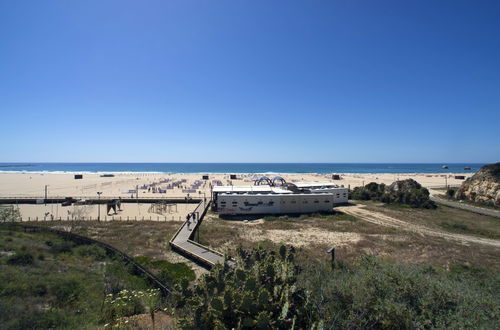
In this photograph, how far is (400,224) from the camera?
25.8 meters

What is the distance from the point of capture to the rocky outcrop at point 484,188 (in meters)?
34.0

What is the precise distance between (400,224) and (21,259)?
31673 mm

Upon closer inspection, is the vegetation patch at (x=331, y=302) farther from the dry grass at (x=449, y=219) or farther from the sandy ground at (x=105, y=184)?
the sandy ground at (x=105, y=184)

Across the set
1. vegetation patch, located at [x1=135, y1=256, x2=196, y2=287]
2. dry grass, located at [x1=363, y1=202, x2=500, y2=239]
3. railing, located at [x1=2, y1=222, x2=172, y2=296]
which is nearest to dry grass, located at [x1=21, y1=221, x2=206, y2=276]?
vegetation patch, located at [x1=135, y1=256, x2=196, y2=287]

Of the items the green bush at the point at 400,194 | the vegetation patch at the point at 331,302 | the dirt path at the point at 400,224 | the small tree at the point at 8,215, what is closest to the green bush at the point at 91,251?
the vegetation patch at the point at 331,302

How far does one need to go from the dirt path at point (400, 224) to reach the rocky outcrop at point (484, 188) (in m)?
18.3

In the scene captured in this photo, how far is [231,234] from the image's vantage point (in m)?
21.9

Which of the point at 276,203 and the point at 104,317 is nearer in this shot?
the point at 104,317

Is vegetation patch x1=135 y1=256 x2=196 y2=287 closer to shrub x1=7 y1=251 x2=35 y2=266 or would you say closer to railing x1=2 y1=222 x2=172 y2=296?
railing x1=2 y1=222 x2=172 y2=296

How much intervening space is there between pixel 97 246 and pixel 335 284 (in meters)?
15.7

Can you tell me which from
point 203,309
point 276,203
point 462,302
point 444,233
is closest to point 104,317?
point 203,309

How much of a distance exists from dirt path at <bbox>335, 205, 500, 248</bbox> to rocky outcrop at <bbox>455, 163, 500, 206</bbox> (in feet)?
60.1

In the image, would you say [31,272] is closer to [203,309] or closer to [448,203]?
[203,309]

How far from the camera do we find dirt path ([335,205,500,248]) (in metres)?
20.5
